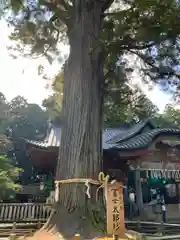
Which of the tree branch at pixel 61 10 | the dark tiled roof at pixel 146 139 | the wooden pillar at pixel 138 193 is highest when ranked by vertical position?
the tree branch at pixel 61 10

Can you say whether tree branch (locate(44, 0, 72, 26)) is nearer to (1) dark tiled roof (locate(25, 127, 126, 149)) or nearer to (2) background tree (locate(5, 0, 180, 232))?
(2) background tree (locate(5, 0, 180, 232))

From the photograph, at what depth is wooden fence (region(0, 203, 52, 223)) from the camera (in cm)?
972

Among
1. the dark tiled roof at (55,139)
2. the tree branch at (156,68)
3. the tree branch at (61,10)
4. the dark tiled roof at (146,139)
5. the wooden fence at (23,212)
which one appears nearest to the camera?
the tree branch at (61,10)

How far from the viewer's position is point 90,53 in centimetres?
756

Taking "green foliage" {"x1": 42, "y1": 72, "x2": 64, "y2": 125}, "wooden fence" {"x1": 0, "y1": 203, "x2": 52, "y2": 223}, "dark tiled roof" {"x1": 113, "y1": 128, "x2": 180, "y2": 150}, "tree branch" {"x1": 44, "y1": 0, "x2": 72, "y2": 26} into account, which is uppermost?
"tree branch" {"x1": 44, "y1": 0, "x2": 72, "y2": 26}

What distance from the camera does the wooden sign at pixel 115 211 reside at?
5220 millimetres

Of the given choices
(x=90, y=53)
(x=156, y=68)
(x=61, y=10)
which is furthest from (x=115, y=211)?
(x=61, y=10)

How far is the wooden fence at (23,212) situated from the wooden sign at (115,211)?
4.90m

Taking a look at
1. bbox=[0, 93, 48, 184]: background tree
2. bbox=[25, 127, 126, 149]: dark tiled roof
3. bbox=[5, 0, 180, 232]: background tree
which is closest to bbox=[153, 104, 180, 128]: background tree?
bbox=[25, 127, 126, 149]: dark tiled roof

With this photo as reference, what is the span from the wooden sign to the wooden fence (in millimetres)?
4896

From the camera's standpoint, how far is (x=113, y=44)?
7355 millimetres

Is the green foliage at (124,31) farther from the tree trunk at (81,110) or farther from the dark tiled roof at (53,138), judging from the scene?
the dark tiled roof at (53,138)

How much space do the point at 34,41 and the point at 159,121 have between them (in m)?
21.5

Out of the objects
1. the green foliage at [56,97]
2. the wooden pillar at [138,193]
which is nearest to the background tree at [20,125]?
the wooden pillar at [138,193]
